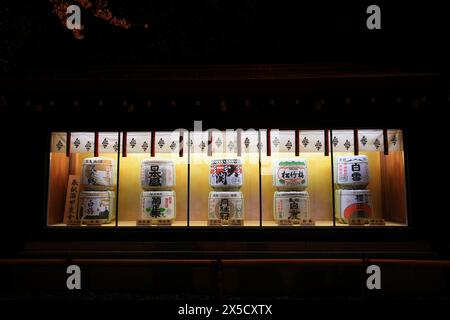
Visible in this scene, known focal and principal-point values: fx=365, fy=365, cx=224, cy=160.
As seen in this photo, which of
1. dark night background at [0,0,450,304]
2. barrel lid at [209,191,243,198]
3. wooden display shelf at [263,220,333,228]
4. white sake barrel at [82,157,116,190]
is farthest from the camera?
white sake barrel at [82,157,116,190]

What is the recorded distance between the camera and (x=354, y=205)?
8.59 meters

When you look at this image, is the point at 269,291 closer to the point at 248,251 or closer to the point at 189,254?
the point at 248,251

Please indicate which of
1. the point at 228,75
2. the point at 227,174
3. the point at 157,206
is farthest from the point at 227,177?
the point at 228,75

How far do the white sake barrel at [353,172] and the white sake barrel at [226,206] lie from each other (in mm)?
2484

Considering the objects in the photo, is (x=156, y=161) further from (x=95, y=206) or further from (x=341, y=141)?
(x=341, y=141)

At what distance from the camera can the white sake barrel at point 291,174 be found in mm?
8695

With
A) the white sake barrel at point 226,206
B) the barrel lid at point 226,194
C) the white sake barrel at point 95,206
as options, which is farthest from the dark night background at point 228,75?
the barrel lid at point 226,194

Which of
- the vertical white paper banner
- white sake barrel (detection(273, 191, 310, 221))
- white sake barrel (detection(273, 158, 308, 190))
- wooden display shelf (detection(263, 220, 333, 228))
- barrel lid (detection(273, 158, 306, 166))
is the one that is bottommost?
wooden display shelf (detection(263, 220, 333, 228))

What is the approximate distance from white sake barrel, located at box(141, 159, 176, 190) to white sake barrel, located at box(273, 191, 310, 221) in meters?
2.67

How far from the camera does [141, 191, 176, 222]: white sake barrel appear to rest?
8719 mm

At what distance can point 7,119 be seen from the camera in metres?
8.66

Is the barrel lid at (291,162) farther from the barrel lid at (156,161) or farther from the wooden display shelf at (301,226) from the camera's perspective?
the barrel lid at (156,161)

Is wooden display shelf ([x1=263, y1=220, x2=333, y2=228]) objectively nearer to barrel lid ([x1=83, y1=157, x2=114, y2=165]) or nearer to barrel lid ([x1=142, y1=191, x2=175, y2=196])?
barrel lid ([x1=142, y1=191, x2=175, y2=196])

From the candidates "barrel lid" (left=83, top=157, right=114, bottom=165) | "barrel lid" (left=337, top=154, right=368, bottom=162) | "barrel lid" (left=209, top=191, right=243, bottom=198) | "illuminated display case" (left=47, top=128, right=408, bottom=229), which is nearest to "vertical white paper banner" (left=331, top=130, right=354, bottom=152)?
"illuminated display case" (left=47, top=128, right=408, bottom=229)
